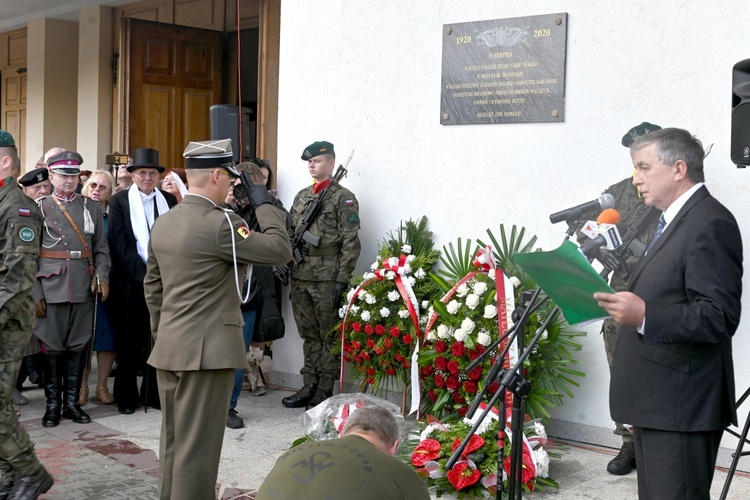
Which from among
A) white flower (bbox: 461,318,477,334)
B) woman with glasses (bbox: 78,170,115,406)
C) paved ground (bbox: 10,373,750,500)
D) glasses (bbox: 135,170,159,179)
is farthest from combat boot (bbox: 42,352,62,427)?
white flower (bbox: 461,318,477,334)

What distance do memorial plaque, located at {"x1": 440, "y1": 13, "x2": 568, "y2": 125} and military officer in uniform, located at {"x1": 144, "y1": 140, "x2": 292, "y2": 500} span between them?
2829mm

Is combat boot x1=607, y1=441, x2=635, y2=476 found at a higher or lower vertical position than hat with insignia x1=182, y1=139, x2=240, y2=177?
lower

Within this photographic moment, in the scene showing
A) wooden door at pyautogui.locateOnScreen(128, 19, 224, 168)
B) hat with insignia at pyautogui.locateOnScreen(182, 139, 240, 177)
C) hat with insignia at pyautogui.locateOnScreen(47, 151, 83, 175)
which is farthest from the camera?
wooden door at pyautogui.locateOnScreen(128, 19, 224, 168)

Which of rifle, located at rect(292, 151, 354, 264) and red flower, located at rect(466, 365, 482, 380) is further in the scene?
rifle, located at rect(292, 151, 354, 264)

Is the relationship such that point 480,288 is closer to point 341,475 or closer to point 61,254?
point 61,254

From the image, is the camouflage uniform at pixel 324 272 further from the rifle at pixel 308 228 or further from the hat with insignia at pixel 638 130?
the hat with insignia at pixel 638 130

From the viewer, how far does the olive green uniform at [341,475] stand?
82.8 inches

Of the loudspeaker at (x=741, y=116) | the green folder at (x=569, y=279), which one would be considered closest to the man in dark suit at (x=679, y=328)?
the green folder at (x=569, y=279)

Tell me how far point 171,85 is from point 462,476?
6.71 metres

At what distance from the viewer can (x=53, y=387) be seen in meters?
6.68

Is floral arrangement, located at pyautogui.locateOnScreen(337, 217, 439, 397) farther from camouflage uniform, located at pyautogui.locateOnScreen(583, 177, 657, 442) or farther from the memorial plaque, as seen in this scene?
camouflage uniform, located at pyautogui.locateOnScreen(583, 177, 657, 442)

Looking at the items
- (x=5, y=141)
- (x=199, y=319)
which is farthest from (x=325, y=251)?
(x=199, y=319)

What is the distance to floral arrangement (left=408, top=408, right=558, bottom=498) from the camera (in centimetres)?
495

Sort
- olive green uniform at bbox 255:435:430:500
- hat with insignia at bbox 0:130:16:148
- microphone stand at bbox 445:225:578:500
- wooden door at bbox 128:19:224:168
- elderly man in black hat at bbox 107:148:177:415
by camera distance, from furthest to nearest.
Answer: wooden door at bbox 128:19:224:168 → elderly man in black hat at bbox 107:148:177:415 → hat with insignia at bbox 0:130:16:148 → microphone stand at bbox 445:225:578:500 → olive green uniform at bbox 255:435:430:500
